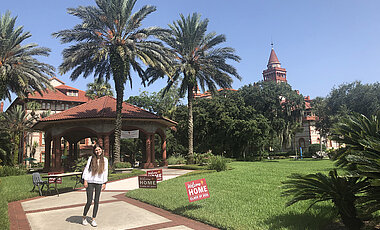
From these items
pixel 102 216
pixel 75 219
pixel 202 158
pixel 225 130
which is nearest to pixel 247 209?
pixel 102 216

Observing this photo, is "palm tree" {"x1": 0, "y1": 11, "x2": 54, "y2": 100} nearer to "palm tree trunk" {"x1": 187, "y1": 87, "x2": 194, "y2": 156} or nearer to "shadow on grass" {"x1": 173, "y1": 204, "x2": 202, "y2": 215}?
"palm tree trunk" {"x1": 187, "y1": 87, "x2": 194, "y2": 156}

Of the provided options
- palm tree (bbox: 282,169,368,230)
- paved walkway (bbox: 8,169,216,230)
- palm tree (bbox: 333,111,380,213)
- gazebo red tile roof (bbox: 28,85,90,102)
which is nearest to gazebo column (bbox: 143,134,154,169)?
A: paved walkway (bbox: 8,169,216,230)

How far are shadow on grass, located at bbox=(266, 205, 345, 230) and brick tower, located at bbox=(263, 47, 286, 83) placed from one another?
129810 millimetres

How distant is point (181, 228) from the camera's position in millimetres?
6301

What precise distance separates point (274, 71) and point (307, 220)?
132 meters

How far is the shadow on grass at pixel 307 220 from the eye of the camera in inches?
222

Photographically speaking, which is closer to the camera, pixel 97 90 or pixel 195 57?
pixel 195 57

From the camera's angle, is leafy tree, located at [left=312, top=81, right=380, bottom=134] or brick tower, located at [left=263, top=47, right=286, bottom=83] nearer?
leafy tree, located at [left=312, top=81, right=380, bottom=134]

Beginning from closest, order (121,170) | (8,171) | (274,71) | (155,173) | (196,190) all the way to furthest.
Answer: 1. (196,190)
2. (155,173)
3. (121,170)
4. (8,171)
5. (274,71)

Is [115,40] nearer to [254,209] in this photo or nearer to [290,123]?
[254,209]

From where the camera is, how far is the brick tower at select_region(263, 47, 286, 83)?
430ft

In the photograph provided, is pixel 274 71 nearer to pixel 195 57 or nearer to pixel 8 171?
pixel 195 57

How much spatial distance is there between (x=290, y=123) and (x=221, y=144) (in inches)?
1058

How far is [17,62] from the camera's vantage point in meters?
25.2
